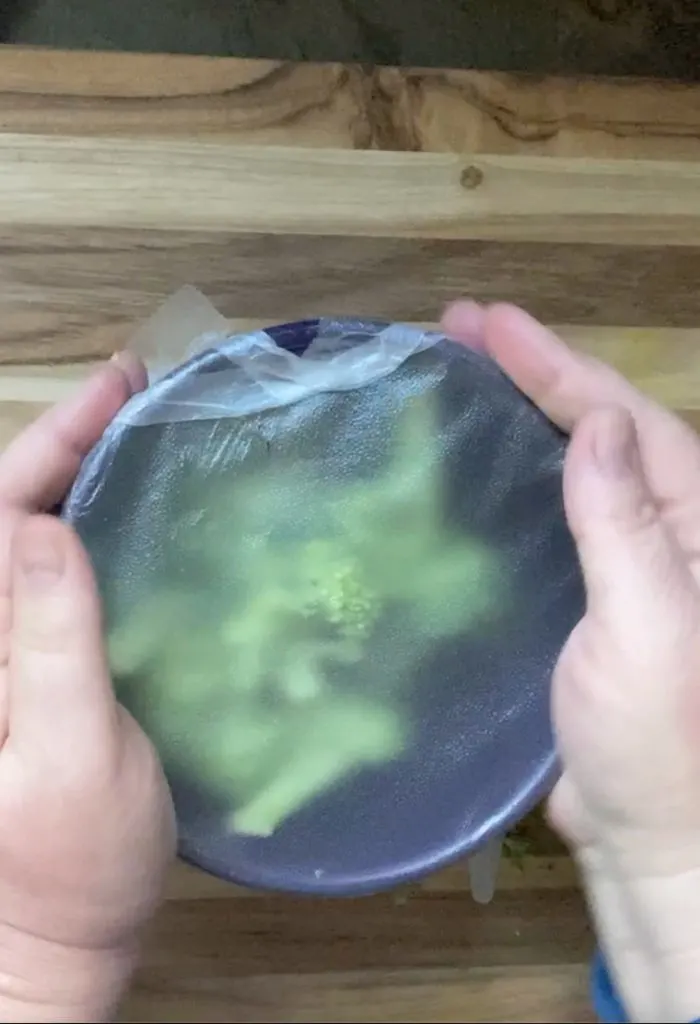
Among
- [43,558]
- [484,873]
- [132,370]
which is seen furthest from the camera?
[484,873]

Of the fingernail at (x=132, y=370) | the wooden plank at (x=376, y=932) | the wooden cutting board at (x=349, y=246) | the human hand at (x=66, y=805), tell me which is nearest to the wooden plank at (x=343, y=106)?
the wooden cutting board at (x=349, y=246)

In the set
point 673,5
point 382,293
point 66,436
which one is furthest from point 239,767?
point 673,5

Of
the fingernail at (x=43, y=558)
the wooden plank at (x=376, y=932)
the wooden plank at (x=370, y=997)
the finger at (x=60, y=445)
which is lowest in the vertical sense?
the wooden plank at (x=370, y=997)

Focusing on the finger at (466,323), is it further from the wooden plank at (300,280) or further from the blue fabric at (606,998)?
the blue fabric at (606,998)

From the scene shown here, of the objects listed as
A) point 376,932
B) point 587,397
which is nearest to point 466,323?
point 587,397

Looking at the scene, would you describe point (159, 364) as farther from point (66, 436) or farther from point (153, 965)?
point (153, 965)

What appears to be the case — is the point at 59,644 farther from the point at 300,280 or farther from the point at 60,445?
the point at 300,280
